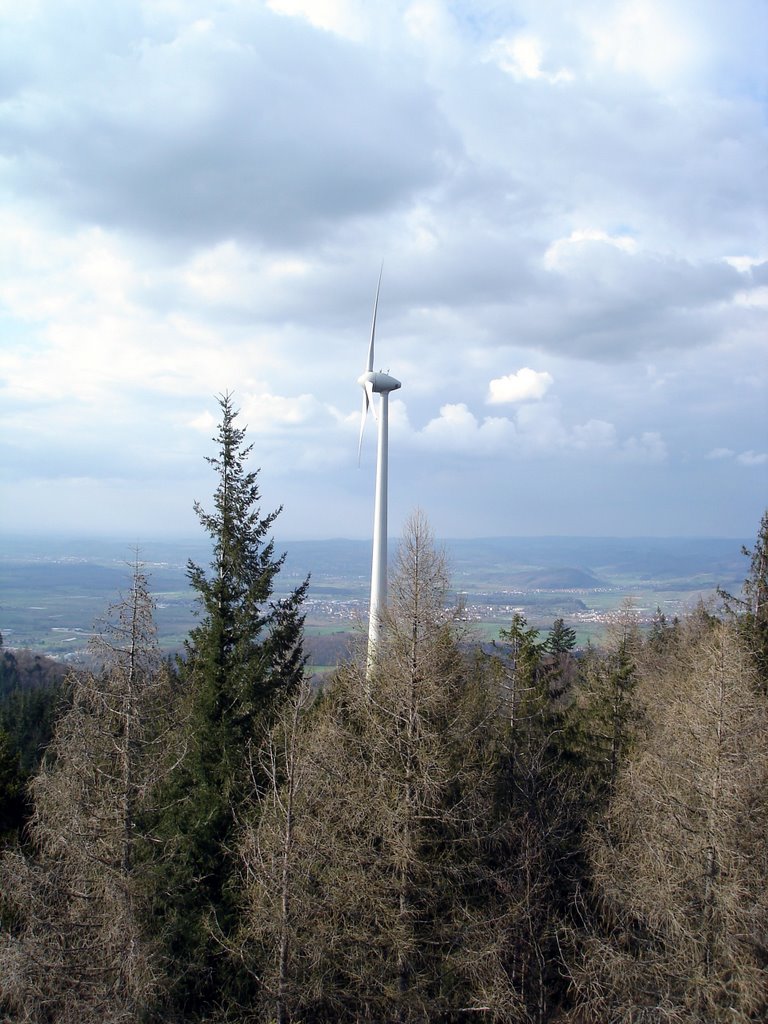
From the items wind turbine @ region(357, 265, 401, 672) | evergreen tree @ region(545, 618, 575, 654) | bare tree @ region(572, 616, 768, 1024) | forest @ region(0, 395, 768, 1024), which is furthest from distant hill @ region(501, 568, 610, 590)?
bare tree @ region(572, 616, 768, 1024)

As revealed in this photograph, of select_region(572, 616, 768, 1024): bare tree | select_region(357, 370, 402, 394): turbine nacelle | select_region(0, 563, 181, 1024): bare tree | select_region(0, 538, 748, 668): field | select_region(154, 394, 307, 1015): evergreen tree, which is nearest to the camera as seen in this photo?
select_region(0, 563, 181, 1024): bare tree

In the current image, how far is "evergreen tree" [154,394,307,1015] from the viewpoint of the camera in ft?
55.6

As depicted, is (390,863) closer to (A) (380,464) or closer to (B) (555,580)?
(A) (380,464)

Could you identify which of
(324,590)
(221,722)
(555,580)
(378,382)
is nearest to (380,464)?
(378,382)

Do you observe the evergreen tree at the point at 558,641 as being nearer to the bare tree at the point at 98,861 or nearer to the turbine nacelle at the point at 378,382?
the turbine nacelle at the point at 378,382

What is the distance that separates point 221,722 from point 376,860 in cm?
646

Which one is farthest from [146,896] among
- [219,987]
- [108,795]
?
[219,987]

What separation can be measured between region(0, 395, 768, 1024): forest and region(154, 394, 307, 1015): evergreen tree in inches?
4.0

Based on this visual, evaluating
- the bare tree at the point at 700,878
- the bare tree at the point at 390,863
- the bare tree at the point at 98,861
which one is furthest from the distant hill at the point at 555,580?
the bare tree at the point at 98,861

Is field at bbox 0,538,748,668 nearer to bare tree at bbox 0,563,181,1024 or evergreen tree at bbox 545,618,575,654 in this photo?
evergreen tree at bbox 545,618,575,654

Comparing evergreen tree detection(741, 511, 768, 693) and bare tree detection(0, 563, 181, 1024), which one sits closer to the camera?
bare tree detection(0, 563, 181, 1024)

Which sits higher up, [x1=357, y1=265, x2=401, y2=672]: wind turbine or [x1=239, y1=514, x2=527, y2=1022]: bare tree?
[x1=357, y1=265, x2=401, y2=672]: wind turbine

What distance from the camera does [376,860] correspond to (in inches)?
577

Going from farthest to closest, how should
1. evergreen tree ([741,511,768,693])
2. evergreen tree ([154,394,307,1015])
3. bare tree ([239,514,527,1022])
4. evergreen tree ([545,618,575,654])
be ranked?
evergreen tree ([545,618,575,654]) → evergreen tree ([741,511,768,693]) → evergreen tree ([154,394,307,1015]) → bare tree ([239,514,527,1022])
